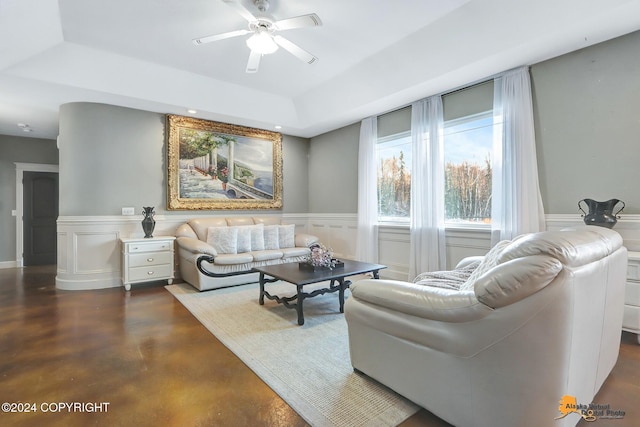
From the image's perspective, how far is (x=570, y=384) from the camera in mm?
1287

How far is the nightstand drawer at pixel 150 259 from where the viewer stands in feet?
14.0

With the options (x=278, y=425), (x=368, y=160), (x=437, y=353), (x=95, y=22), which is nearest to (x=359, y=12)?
(x=368, y=160)

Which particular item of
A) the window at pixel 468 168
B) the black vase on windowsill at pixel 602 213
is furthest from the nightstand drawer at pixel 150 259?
the black vase on windowsill at pixel 602 213

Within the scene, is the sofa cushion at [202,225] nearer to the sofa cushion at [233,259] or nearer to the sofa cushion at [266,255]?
the sofa cushion at [233,259]

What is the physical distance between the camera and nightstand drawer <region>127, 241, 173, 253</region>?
4254mm

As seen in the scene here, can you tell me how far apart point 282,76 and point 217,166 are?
1.97 metres

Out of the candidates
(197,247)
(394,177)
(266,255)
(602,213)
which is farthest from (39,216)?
(602,213)

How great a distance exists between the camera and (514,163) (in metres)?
3.41

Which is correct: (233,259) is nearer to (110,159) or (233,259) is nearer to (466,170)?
(110,159)

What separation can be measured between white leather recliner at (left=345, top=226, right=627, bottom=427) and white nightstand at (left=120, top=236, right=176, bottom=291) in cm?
381

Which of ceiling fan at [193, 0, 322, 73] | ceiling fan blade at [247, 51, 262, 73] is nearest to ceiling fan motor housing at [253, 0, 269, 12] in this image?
ceiling fan at [193, 0, 322, 73]

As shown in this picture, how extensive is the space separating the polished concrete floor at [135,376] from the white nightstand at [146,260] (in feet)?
2.88

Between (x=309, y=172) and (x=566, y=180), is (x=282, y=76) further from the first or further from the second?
(x=566, y=180)

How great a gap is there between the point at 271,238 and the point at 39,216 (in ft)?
17.8
